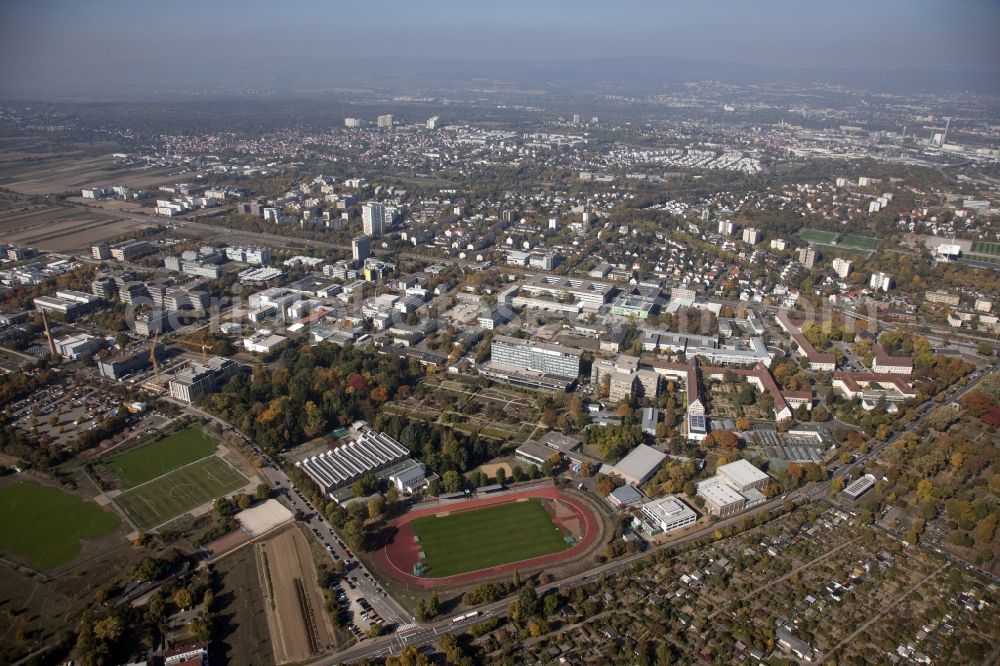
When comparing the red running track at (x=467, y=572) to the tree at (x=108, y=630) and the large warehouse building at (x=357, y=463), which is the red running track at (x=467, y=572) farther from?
the tree at (x=108, y=630)

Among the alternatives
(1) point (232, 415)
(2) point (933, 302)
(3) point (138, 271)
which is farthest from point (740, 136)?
(1) point (232, 415)

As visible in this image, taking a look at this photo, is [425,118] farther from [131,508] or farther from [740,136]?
[131,508]

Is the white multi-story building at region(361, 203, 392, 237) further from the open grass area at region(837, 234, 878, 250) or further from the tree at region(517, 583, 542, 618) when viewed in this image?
the tree at region(517, 583, 542, 618)

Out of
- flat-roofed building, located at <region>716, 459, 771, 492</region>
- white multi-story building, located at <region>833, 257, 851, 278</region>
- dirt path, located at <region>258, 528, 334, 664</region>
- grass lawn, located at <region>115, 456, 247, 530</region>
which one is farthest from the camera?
white multi-story building, located at <region>833, 257, 851, 278</region>

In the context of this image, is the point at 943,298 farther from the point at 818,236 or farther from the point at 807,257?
the point at 818,236

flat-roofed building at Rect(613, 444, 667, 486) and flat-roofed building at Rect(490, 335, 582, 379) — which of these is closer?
flat-roofed building at Rect(613, 444, 667, 486)

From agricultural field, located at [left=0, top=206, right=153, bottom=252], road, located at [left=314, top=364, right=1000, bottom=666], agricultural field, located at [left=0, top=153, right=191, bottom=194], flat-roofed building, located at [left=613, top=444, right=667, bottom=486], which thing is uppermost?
agricultural field, located at [left=0, top=153, right=191, bottom=194]

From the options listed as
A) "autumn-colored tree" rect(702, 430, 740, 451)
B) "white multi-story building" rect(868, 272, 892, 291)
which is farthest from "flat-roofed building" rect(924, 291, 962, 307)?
"autumn-colored tree" rect(702, 430, 740, 451)

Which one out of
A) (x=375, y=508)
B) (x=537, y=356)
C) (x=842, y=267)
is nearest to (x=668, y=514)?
(x=375, y=508)
